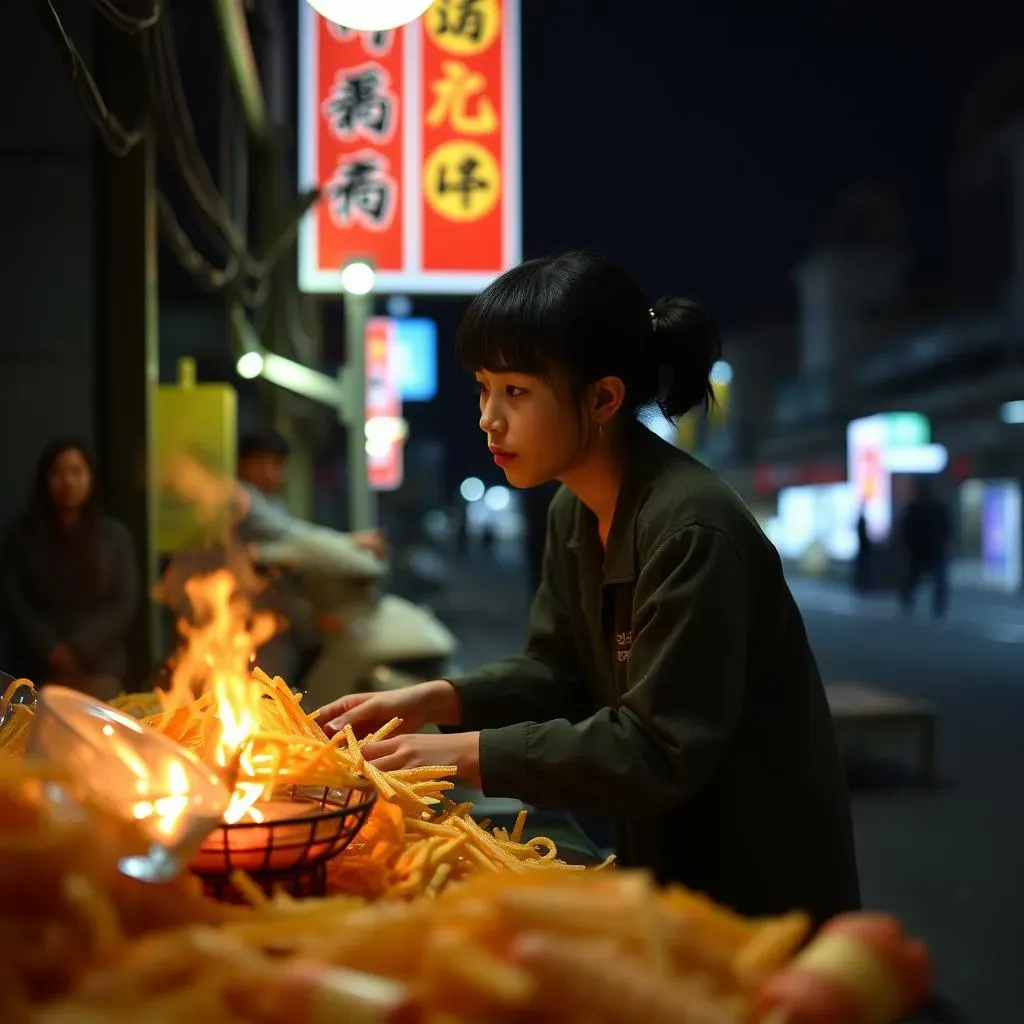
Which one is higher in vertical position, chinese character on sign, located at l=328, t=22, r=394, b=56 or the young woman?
chinese character on sign, located at l=328, t=22, r=394, b=56

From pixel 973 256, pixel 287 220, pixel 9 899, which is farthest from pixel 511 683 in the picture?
pixel 973 256

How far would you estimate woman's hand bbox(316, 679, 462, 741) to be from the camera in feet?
6.64

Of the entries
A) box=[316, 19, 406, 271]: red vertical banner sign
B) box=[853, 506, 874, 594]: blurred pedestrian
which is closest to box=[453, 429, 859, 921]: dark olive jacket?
box=[316, 19, 406, 271]: red vertical banner sign

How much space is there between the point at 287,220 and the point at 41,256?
278 cm

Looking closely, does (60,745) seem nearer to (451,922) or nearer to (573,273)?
(451,922)

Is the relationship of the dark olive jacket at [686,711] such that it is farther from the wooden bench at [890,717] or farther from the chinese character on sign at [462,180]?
the chinese character on sign at [462,180]

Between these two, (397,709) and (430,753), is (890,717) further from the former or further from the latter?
(430,753)

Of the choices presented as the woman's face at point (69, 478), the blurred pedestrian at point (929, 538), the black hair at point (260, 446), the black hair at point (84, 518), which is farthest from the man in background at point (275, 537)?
the blurred pedestrian at point (929, 538)

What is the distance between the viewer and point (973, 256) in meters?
37.2

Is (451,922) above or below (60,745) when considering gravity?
below

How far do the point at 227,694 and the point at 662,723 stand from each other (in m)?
0.70

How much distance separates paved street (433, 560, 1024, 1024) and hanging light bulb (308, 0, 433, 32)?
4.36 meters

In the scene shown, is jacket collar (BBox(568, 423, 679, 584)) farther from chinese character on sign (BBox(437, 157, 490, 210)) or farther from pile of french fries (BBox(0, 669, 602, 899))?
chinese character on sign (BBox(437, 157, 490, 210))

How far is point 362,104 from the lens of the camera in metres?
9.59
